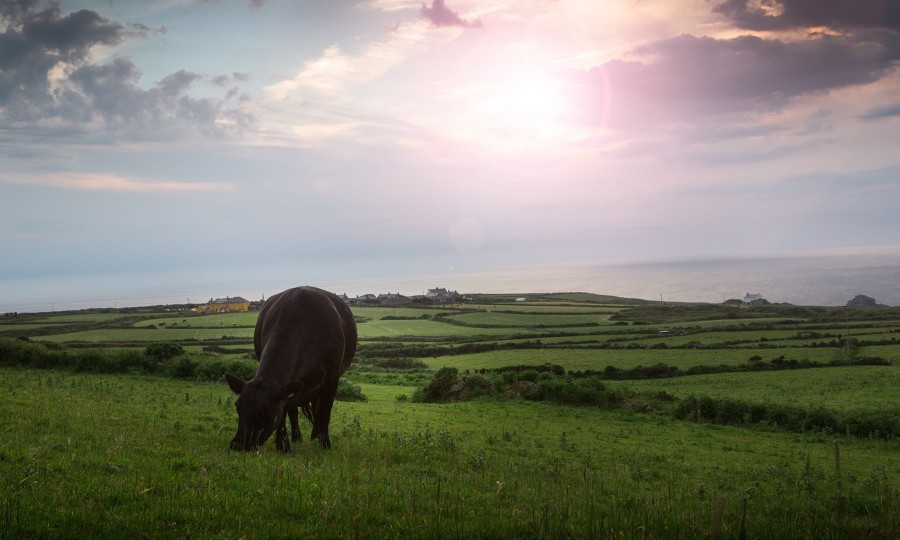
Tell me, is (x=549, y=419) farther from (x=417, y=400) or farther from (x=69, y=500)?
(x=69, y=500)

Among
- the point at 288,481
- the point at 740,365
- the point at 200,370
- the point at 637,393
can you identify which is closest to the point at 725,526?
the point at 288,481

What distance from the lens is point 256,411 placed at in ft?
36.7

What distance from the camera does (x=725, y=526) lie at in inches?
285

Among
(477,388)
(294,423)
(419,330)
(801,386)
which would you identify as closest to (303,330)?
(294,423)

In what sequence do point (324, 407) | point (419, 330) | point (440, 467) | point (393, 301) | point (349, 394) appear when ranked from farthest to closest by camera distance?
point (393, 301) < point (419, 330) < point (349, 394) < point (324, 407) < point (440, 467)

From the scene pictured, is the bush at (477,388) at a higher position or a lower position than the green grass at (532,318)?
lower

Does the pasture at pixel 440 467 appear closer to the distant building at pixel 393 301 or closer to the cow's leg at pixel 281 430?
the cow's leg at pixel 281 430

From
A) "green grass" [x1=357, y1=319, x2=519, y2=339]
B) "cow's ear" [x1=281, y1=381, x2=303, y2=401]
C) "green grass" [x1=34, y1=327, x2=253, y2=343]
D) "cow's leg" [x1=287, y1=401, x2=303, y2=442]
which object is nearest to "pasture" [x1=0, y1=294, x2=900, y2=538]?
"cow's leg" [x1=287, y1=401, x2=303, y2=442]

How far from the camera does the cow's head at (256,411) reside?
36.2 ft

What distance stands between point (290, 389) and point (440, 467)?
11.4 feet

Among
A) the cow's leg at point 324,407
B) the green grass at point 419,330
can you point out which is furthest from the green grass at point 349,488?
the green grass at point 419,330

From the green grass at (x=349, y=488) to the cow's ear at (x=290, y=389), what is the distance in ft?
3.71

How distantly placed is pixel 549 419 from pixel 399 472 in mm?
20914

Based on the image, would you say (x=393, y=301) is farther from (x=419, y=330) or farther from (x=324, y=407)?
(x=324, y=407)
